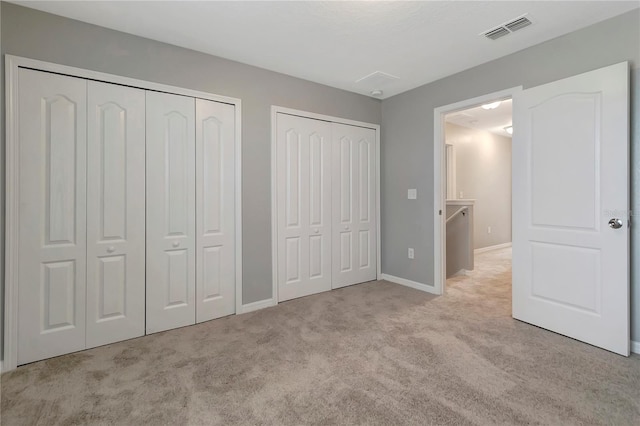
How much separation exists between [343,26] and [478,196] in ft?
16.7

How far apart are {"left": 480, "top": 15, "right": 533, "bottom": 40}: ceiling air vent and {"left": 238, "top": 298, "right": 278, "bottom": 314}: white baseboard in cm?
311

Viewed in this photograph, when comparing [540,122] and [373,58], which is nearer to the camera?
[540,122]

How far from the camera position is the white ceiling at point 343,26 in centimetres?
213

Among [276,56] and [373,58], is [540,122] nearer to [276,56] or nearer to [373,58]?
[373,58]

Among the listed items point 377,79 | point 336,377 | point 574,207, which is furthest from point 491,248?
point 336,377

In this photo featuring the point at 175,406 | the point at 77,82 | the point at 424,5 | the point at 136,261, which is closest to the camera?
the point at 175,406

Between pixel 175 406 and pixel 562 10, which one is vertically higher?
pixel 562 10

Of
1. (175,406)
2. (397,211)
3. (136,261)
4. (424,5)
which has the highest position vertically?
(424,5)

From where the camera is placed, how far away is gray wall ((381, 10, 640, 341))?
7.25 ft

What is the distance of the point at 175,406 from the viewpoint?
1.67 meters

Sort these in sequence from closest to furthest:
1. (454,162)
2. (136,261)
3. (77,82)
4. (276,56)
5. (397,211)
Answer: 1. (77,82)
2. (136,261)
3. (276,56)
4. (397,211)
5. (454,162)

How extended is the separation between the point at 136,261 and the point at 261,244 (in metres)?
1.12

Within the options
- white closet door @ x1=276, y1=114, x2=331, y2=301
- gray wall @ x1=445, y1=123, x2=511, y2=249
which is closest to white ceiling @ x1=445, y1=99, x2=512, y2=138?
Result: gray wall @ x1=445, y1=123, x2=511, y2=249

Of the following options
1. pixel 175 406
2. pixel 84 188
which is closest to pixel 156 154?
pixel 84 188
